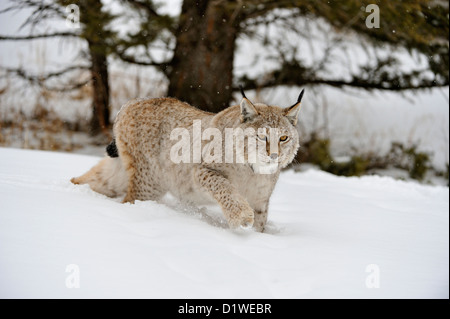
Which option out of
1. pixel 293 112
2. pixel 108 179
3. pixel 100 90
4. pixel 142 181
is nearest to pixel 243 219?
pixel 293 112

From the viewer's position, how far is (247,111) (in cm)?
327

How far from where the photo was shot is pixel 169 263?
227 centimetres

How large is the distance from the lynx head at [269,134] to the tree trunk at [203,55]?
2.75 m

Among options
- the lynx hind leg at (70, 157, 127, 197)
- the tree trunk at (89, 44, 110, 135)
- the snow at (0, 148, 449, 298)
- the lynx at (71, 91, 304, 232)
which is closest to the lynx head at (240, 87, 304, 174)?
the lynx at (71, 91, 304, 232)

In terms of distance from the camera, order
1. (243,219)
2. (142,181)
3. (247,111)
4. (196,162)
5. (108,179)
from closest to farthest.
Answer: (243,219) < (247,111) < (196,162) < (142,181) < (108,179)

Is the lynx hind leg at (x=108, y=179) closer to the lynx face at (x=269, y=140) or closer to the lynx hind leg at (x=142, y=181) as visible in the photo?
the lynx hind leg at (x=142, y=181)

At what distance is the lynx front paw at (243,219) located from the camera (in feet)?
9.81

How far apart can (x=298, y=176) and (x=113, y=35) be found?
320 centimetres

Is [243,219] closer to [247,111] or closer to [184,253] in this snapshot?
[184,253]

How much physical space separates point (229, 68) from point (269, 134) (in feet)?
10.7

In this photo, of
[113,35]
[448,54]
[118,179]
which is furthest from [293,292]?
[448,54]

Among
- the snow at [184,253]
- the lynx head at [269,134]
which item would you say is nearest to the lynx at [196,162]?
the lynx head at [269,134]

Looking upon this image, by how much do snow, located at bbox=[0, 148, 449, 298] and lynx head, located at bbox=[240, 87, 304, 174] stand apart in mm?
535
